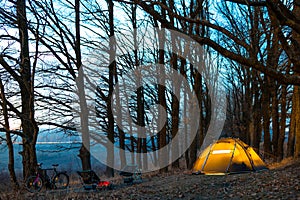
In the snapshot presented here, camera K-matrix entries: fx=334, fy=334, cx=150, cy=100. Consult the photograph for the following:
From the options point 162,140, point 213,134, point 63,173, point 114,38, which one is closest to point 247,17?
point 114,38

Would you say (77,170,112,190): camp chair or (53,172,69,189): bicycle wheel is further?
(53,172,69,189): bicycle wheel

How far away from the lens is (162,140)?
18.5 metres

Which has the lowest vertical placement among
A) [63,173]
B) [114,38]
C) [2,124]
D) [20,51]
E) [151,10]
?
[63,173]

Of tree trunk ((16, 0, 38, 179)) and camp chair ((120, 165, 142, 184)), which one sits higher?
tree trunk ((16, 0, 38, 179))

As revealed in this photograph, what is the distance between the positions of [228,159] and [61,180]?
6.61m

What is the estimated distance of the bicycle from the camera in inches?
452

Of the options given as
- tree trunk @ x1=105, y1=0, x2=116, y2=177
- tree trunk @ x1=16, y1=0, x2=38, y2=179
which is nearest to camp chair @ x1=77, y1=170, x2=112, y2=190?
tree trunk @ x1=16, y1=0, x2=38, y2=179

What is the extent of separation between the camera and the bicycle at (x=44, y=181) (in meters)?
11.5

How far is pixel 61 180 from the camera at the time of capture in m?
13.2

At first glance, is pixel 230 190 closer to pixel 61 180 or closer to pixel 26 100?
pixel 61 180

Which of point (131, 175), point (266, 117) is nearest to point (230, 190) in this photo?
point (131, 175)

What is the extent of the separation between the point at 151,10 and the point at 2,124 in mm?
8540

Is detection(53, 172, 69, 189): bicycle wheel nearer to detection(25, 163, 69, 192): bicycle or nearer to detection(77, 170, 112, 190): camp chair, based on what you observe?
detection(25, 163, 69, 192): bicycle

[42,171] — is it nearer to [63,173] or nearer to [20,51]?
[63,173]
